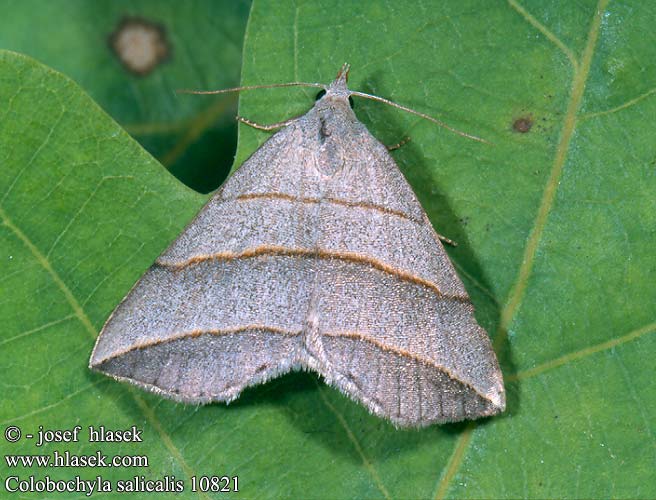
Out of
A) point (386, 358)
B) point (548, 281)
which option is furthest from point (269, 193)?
point (548, 281)

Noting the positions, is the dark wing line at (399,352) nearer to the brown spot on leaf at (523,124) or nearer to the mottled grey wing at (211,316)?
the mottled grey wing at (211,316)

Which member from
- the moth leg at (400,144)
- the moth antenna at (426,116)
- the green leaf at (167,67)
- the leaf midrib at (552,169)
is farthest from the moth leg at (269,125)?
the leaf midrib at (552,169)

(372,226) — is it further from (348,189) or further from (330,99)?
(330,99)

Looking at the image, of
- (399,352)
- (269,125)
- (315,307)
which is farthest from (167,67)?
(399,352)

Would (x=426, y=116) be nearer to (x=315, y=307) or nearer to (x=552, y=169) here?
(x=552, y=169)

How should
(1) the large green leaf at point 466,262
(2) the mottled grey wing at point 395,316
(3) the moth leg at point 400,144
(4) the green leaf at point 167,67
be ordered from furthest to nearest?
(4) the green leaf at point 167,67 < (3) the moth leg at point 400,144 < (1) the large green leaf at point 466,262 < (2) the mottled grey wing at point 395,316

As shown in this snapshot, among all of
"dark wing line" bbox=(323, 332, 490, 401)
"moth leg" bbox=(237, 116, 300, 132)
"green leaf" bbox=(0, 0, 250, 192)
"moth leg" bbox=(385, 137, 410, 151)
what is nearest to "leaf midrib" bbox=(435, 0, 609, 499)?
"dark wing line" bbox=(323, 332, 490, 401)

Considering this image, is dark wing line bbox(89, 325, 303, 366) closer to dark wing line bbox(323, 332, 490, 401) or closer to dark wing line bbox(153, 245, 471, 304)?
dark wing line bbox(323, 332, 490, 401)
